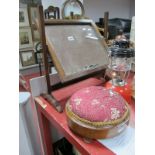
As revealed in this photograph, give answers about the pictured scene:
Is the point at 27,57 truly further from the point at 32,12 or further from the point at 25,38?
the point at 32,12

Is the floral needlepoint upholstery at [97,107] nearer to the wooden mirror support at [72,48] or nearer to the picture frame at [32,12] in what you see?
the wooden mirror support at [72,48]

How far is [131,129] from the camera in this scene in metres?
0.58

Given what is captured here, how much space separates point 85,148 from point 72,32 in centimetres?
56

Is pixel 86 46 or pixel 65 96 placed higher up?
pixel 86 46

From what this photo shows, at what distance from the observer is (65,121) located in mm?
628

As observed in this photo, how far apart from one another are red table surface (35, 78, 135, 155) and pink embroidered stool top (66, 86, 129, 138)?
0.05m

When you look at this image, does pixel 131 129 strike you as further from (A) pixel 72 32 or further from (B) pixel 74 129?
(A) pixel 72 32

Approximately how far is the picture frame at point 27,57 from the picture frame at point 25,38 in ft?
0.19

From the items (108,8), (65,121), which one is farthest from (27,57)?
(108,8)

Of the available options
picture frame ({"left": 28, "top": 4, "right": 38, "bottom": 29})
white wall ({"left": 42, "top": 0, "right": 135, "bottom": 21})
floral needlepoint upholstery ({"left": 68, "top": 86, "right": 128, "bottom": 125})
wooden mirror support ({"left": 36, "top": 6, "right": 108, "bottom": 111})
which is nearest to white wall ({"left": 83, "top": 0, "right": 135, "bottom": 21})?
white wall ({"left": 42, "top": 0, "right": 135, "bottom": 21})

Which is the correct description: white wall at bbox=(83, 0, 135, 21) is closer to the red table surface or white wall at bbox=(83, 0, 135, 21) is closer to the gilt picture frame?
the gilt picture frame
